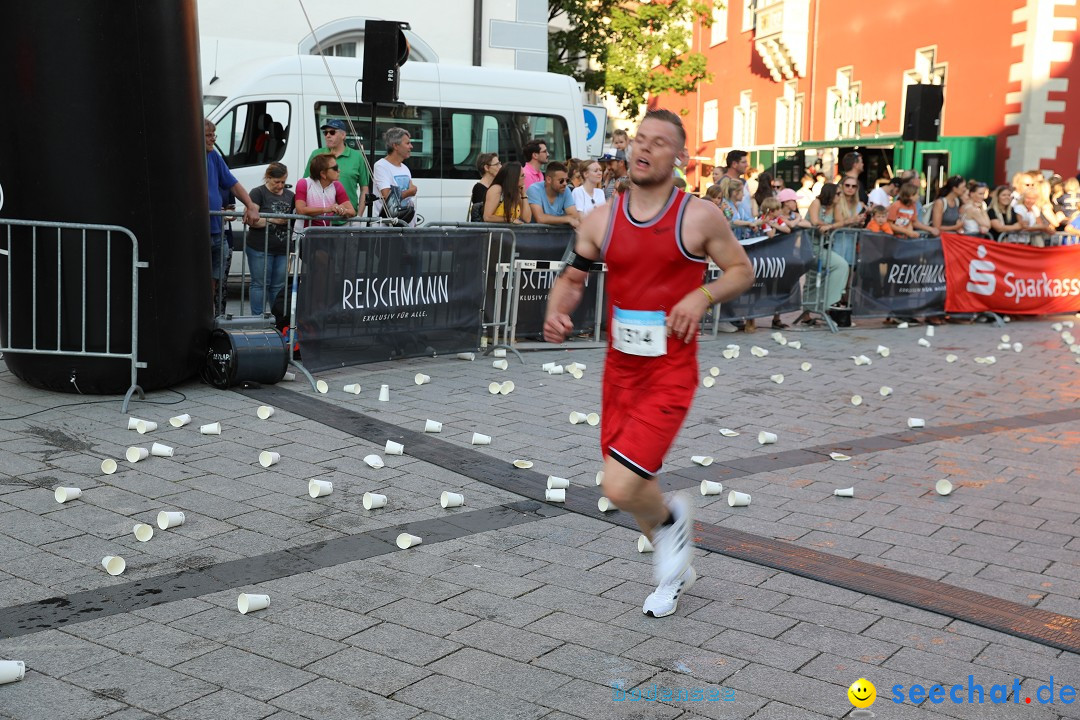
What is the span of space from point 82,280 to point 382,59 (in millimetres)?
5142

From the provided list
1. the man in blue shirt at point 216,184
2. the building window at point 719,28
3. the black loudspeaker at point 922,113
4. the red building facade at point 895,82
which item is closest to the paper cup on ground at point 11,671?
the man in blue shirt at point 216,184

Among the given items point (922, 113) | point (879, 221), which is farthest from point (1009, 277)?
point (922, 113)

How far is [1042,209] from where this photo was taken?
16266 millimetres

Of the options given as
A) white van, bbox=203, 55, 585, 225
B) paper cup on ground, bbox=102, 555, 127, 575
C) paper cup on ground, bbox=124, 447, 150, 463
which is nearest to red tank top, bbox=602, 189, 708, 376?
paper cup on ground, bbox=102, 555, 127, 575

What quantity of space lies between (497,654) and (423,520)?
64.8 inches

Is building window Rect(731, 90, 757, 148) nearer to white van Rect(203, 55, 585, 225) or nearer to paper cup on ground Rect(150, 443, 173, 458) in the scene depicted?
white van Rect(203, 55, 585, 225)

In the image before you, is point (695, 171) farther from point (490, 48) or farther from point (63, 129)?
point (63, 129)

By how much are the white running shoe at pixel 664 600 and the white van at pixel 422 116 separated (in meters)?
10.6

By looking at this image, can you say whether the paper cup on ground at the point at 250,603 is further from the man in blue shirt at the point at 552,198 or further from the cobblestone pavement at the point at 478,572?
the man in blue shirt at the point at 552,198

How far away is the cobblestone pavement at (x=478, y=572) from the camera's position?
380 cm

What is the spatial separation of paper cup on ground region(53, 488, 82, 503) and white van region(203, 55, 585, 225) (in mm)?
9070

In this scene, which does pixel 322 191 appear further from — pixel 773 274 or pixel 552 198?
pixel 773 274

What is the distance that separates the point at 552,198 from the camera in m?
11.5

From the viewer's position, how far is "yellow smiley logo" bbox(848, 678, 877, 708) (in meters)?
3.73
